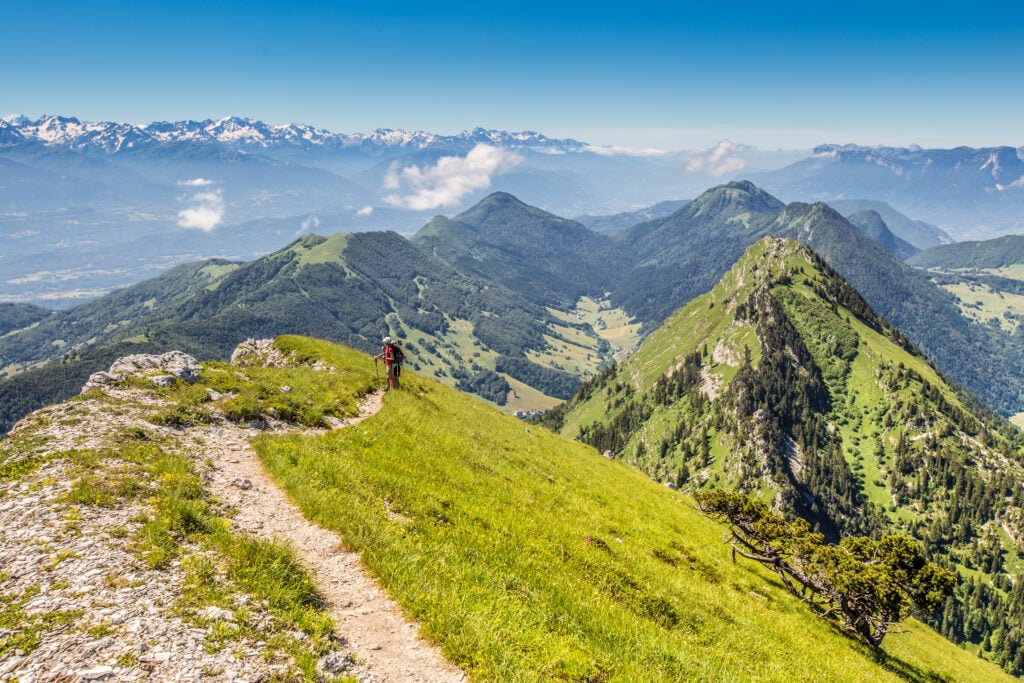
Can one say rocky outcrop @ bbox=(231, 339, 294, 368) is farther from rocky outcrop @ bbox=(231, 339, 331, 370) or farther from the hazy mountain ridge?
the hazy mountain ridge

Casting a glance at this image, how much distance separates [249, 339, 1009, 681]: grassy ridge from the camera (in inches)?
465

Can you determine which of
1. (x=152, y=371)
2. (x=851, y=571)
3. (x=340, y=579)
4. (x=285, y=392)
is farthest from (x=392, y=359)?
(x=851, y=571)

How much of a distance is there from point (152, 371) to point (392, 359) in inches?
603

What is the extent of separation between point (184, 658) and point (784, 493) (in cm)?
21010

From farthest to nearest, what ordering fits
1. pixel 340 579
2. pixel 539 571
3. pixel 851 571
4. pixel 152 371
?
pixel 152 371
pixel 851 571
pixel 539 571
pixel 340 579

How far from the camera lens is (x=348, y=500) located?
17594 mm

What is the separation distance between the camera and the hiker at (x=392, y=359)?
1430 inches

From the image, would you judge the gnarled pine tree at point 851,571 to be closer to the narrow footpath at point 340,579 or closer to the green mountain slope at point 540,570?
the green mountain slope at point 540,570

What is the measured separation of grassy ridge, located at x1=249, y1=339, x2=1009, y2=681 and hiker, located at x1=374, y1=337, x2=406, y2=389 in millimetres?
5618

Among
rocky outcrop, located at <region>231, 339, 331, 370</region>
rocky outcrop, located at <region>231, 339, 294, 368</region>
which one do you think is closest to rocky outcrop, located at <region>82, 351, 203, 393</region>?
rocky outcrop, located at <region>231, 339, 331, 370</region>

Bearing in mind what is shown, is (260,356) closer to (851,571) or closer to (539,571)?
(539,571)

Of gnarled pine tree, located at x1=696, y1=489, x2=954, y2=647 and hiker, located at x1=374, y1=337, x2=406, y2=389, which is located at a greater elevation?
hiker, located at x1=374, y1=337, x2=406, y2=389

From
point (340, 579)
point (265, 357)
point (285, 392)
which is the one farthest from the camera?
point (265, 357)

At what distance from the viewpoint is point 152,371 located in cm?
3095
